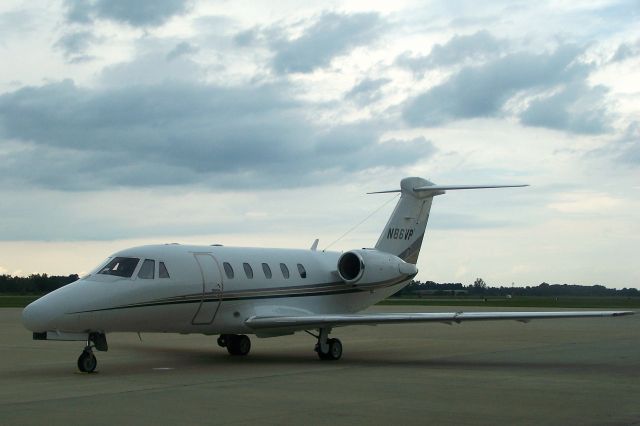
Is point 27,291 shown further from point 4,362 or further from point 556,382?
point 556,382

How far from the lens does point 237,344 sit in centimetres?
2145

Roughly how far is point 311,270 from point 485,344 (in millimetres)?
6156

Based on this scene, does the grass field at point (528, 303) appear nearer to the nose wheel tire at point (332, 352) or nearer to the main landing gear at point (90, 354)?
the nose wheel tire at point (332, 352)

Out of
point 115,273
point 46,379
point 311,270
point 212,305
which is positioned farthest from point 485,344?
point 46,379

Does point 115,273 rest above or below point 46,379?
above

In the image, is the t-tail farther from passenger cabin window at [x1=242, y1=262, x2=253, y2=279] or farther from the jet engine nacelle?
passenger cabin window at [x1=242, y1=262, x2=253, y2=279]

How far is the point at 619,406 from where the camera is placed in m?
12.1

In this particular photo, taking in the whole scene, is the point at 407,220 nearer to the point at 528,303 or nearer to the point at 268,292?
the point at 268,292

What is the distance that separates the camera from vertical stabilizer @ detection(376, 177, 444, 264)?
25.2 m

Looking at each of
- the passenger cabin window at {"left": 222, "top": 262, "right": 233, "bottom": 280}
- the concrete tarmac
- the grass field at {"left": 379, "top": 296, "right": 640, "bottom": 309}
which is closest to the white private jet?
the passenger cabin window at {"left": 222, "top": 262, "right": 233, "bottom": 280}

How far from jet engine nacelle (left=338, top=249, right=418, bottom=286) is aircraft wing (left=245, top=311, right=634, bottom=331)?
132 inches

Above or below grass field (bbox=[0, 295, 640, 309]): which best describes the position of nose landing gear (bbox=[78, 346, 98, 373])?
below

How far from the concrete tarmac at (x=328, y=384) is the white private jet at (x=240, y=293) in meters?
0.88

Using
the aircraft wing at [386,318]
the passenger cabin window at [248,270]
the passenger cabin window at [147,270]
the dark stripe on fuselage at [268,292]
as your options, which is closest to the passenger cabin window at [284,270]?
the dark stripe on fuselage at [268,292]
